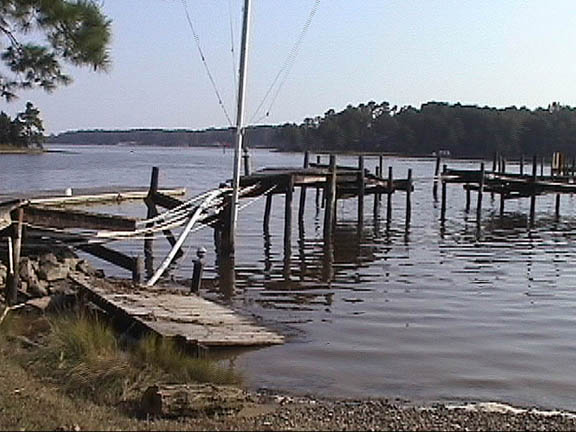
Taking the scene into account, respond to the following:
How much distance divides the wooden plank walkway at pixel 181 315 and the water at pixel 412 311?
0.43 m

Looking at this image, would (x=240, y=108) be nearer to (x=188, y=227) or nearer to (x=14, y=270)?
(x=188, y=227)

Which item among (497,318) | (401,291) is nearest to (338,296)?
(401,291)

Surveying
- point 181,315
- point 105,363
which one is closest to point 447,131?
point 181,315

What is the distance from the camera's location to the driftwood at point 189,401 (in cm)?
816

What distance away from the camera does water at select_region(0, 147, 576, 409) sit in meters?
12.1

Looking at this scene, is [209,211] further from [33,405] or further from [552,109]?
[552,109]

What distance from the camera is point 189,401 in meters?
8.21

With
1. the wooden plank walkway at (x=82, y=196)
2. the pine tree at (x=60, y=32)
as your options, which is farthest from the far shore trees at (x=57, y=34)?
the wooden plank walkway at (x=82, y=196)

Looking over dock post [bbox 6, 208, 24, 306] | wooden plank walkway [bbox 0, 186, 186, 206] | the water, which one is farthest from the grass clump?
wooden plank walkway [bbox 0, 186, 186, 206]

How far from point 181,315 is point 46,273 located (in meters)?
3.70

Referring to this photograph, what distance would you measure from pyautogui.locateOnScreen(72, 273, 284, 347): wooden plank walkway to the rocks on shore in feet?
1.42

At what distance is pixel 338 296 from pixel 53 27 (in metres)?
9.56

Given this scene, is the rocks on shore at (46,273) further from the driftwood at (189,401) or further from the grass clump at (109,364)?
the driftwood at (189,401)

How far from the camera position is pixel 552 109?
153375 mm
